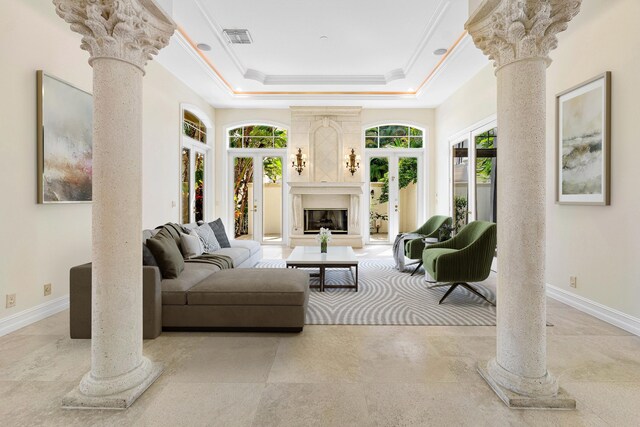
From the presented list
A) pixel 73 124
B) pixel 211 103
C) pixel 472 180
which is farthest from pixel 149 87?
pixel 472 180

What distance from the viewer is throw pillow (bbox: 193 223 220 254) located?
470 centimetres

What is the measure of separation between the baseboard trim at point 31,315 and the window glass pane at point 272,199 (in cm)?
516

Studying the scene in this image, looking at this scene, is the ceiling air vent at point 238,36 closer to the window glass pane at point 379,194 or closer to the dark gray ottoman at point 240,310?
the dark gray ottoman at point 240,310

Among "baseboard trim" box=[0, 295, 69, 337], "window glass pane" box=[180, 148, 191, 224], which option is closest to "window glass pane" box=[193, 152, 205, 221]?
"window glass pane" box=[180, 148, 191, 224]

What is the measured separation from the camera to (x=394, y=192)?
8328 mm

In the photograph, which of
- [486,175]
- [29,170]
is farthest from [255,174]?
[29,170]

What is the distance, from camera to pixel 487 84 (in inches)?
212

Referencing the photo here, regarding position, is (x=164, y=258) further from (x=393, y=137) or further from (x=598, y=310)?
(x=393, y=137)

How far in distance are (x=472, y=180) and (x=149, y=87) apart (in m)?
5.57

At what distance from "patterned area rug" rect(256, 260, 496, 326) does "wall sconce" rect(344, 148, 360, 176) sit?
359cm

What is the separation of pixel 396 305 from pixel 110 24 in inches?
134

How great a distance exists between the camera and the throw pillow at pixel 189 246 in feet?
13.4

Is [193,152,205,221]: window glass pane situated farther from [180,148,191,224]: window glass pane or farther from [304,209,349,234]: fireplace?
[304,209,349,234]: fireplace

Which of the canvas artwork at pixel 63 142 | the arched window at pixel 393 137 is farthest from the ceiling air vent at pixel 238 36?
the arched window at pixel 393 137
